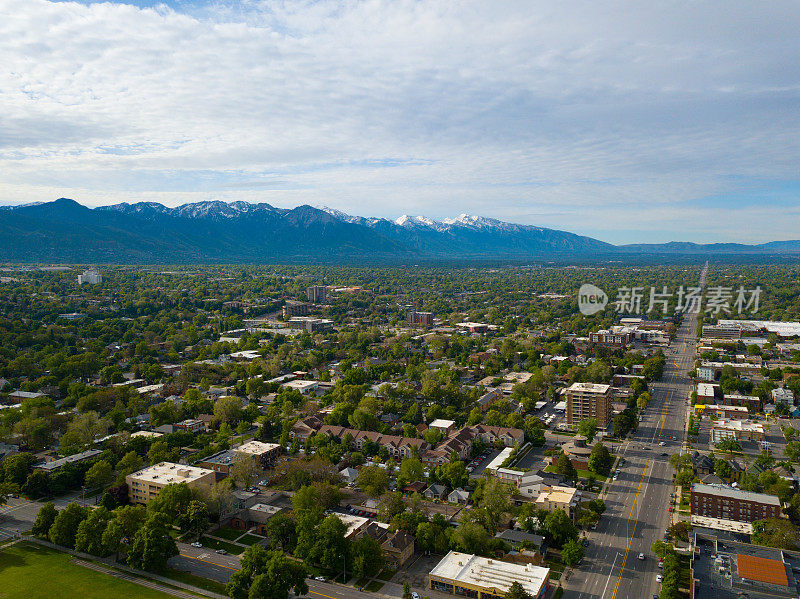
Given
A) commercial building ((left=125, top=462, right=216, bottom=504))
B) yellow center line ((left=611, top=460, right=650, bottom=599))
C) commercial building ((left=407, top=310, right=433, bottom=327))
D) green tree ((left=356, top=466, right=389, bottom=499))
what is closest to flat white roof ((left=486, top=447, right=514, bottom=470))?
green tree ((left=356, top=466, right=389, bottom=499))

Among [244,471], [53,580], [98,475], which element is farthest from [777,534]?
[98,475]

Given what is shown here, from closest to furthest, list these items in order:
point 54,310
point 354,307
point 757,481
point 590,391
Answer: point 757,481 → point 590,391 → point 54,310 → point 354,307

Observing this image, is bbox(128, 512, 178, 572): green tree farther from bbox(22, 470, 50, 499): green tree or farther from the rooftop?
the rooftop

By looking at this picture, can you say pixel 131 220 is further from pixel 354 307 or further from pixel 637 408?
pixel 637 408

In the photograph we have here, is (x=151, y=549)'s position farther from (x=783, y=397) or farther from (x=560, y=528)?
(x=783, y=397)

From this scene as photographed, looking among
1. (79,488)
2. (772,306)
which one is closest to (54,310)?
(79,488)

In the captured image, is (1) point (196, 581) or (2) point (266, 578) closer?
(2) point (266, 578)
